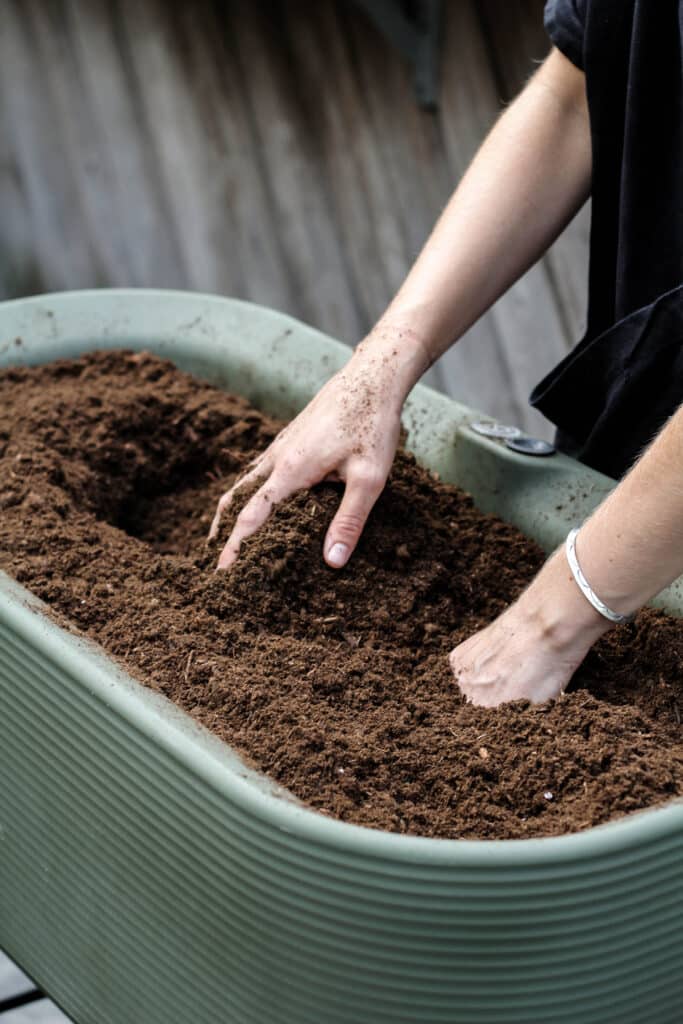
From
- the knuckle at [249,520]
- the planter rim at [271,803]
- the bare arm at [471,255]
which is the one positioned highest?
the bare arm at [471,255]

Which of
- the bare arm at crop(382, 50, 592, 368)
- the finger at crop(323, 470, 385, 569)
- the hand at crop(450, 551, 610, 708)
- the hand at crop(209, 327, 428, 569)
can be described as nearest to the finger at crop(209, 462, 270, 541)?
the hand at crop(209, 327, 428, 569)

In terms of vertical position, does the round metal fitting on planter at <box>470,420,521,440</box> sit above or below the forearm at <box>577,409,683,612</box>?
below

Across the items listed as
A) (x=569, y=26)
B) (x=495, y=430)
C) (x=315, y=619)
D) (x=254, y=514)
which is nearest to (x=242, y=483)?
(x=254, y=514)

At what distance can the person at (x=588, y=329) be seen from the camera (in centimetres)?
106

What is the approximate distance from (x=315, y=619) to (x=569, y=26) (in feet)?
2.31

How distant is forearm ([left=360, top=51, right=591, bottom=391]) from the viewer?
Result: 135cm

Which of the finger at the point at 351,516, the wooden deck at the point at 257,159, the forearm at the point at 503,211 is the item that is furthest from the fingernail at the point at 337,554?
the wooden deck at the point at 257,159

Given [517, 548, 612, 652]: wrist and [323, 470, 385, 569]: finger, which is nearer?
[517, 548, 612, 652]: wrist

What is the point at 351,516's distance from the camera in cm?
122

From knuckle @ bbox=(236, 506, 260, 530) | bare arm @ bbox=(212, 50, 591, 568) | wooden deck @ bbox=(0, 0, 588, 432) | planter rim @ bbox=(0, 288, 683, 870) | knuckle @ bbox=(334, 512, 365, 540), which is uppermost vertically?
bare arm @ bbox=(212, 50, 591, 568)

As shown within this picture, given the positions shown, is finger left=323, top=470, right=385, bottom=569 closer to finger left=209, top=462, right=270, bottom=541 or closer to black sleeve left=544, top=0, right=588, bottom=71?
finger left=209, top=462, right=270, bottom=541

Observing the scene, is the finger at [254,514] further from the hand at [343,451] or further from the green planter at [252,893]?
the green planter at [252,893]

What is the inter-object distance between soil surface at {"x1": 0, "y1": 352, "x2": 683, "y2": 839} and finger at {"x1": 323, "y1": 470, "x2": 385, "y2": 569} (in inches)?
0.7

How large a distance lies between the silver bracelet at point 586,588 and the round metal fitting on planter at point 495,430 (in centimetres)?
40
